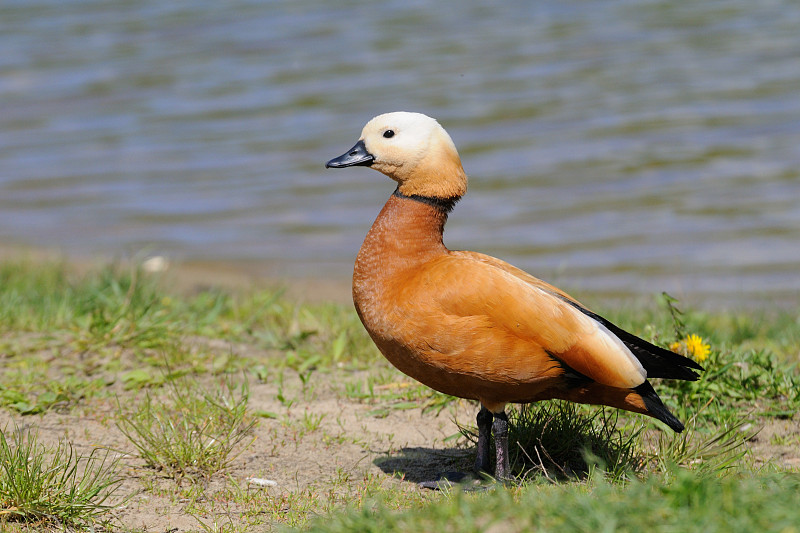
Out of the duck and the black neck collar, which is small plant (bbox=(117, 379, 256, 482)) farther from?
the black neck collar

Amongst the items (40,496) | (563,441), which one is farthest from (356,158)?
(40,496)

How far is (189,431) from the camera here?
377cm

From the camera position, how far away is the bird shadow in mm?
3846

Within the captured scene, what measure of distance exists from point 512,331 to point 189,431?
140cm

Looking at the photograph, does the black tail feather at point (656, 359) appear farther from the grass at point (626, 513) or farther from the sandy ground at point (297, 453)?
the grass at point (626, 513)

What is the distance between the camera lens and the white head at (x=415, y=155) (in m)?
3.74

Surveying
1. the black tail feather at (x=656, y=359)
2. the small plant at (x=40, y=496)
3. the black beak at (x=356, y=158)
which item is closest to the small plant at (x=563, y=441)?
the black tail feather at (x=656, y=359)

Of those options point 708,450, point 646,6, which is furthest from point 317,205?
point 646,6

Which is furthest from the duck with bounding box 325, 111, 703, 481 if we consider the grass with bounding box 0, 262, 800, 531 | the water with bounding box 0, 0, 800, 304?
the water with bounding box 0, 0, 800, 304

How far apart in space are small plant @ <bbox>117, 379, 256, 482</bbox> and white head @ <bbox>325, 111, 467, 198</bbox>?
1188 mm

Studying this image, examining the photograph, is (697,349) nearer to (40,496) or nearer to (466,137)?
(40,496)

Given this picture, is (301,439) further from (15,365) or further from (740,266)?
(740,266)

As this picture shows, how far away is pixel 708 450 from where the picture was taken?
12.2ft

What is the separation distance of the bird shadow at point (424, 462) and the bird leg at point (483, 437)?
15 centimetres
